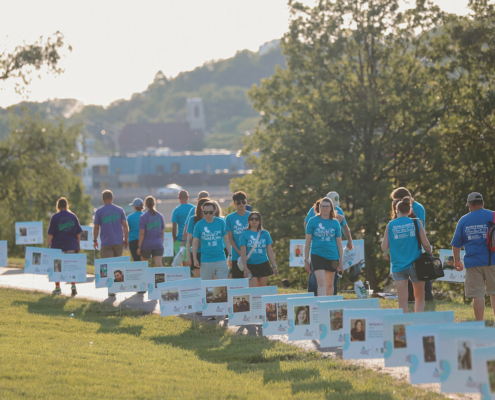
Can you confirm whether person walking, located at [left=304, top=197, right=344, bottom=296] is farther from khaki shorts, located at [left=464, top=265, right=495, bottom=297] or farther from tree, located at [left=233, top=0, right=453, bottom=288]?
tree, located at [left=233, top=0, right=453, bottom=288]

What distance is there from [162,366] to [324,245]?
302 cm

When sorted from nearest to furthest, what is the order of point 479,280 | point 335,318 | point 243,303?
point 335,318
point 243,303
point 479,280

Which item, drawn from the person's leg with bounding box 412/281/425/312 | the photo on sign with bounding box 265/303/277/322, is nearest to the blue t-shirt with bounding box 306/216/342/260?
the person's leg with bounding box 412/281/425/312

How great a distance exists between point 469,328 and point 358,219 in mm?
19671

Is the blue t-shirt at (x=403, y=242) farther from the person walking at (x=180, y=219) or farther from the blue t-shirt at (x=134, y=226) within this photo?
the blue t-shirt at (x=134, y=226)

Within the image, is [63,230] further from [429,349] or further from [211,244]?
[429,349]

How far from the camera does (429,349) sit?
542cm

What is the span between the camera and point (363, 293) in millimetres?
10906

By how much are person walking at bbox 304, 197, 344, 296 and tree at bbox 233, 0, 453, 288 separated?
1512cm

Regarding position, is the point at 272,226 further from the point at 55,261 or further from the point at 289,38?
the point at 55,261

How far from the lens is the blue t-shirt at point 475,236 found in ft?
28.0

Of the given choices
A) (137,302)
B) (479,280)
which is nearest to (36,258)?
(137,302)

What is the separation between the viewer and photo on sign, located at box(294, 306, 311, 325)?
24.1ft

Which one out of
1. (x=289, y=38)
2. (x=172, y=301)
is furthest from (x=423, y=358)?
(x=289, y=38)
